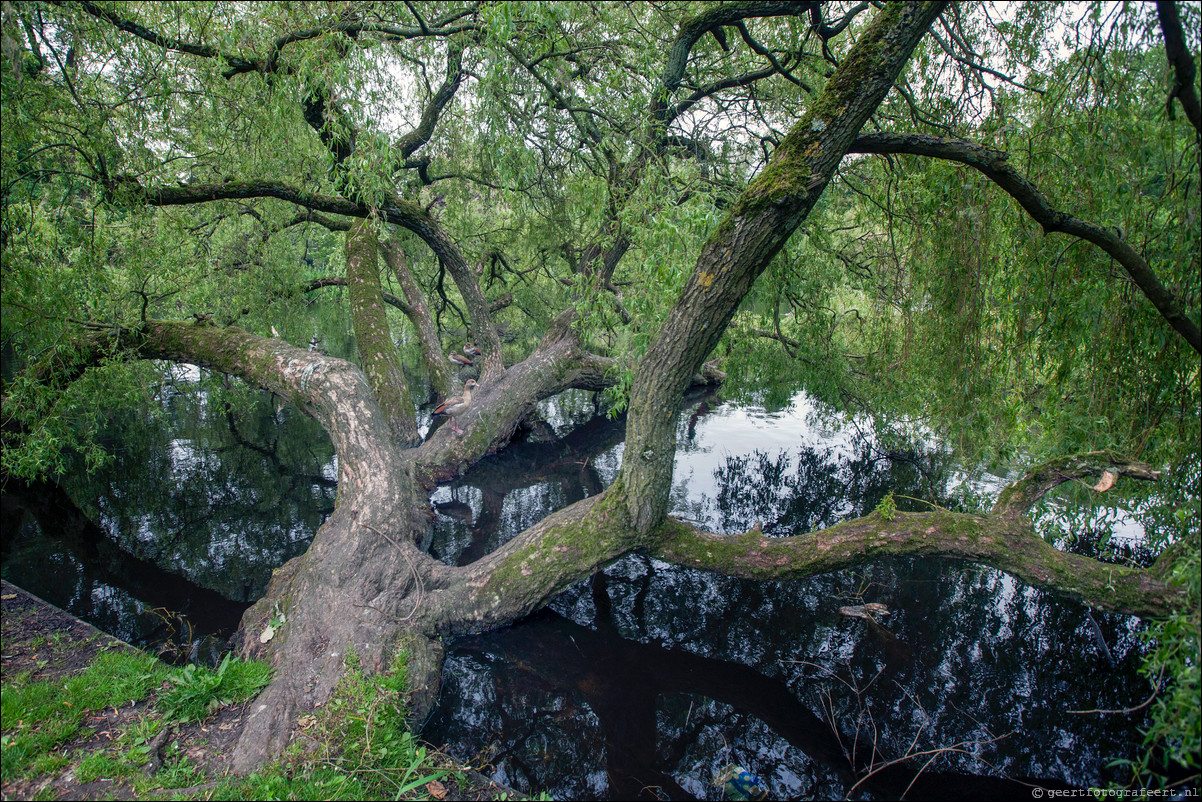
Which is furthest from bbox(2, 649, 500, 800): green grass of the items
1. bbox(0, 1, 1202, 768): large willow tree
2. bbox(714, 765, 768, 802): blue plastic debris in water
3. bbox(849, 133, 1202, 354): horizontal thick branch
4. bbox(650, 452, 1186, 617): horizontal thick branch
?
bbox(849, 133, 1202, 354): horizontal thick branch

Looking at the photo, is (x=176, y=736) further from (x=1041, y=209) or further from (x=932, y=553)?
(x=1041, y=209)

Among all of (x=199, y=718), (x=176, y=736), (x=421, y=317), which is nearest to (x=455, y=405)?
(x=421, y=317)

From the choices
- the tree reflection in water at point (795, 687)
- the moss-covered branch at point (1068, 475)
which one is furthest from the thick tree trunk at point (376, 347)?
the moss-covered branch at point (1068, 475)

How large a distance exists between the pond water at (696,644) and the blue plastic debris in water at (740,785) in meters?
0.05

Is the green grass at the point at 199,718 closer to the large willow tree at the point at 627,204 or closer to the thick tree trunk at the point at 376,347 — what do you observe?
the large willow tree at the point at 627,204

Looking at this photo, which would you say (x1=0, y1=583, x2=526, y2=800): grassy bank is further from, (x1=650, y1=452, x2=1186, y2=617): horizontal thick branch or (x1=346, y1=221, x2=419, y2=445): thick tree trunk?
(x1=346, y1=221, x2=419, y2=445): thick tree trunk

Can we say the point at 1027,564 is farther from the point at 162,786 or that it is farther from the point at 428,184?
the point at 428,184

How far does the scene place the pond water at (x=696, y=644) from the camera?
11.0ft

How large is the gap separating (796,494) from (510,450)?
14.5 feet

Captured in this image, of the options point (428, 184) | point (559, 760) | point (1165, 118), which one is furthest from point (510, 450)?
point (1165, 118)

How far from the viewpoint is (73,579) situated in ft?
16.5

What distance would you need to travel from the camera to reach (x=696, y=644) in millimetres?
4457

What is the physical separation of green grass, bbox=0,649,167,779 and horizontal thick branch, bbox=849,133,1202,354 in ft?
16.5

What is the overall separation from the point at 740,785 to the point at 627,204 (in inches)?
145
